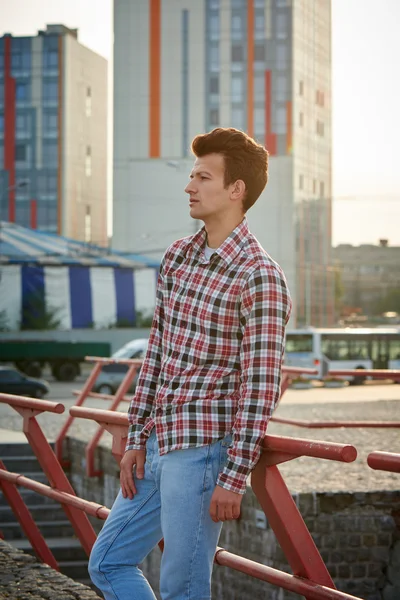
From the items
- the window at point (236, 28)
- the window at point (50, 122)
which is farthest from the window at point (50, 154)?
the window at point (236, 28)

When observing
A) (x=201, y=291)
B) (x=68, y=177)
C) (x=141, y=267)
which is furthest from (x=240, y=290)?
(x=68, y=177)

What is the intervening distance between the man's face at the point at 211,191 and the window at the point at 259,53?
66.3m

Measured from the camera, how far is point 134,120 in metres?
67.1

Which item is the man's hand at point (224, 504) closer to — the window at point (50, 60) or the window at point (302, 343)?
the window at point (302, 343)

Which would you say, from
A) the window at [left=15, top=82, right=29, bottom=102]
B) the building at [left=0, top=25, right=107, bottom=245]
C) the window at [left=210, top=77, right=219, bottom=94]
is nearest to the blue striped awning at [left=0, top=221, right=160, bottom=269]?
the window at [left=210, top=77, right=219, bottom=94]

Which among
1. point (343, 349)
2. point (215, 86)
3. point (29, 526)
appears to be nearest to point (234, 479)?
point (29, 526)

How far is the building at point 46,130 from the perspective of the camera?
78500 mm

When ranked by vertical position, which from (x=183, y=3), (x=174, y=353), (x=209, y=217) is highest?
(x=183, y=3)

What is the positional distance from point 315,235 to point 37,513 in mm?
59626

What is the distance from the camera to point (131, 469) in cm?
312

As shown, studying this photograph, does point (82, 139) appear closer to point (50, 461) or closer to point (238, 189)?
point (50, 461)

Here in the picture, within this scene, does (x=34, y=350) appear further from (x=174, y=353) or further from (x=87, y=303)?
(x=174, y=353)

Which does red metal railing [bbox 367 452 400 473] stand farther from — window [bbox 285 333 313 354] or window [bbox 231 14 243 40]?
window [bbox 231 14 243 40]

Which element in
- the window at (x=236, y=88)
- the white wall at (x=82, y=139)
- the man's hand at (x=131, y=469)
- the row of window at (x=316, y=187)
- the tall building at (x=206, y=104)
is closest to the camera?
the man's hand at (x=131, y=469)
